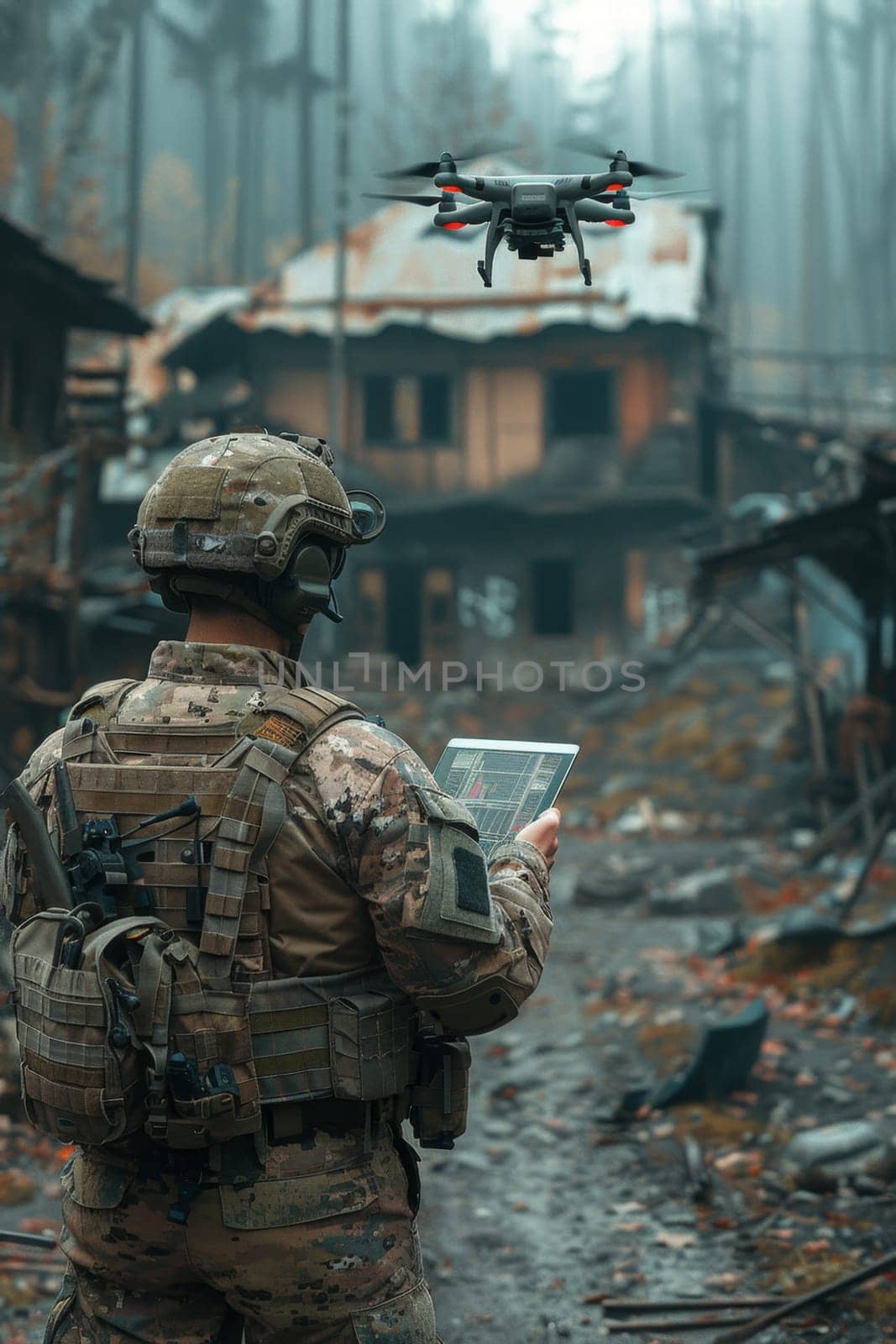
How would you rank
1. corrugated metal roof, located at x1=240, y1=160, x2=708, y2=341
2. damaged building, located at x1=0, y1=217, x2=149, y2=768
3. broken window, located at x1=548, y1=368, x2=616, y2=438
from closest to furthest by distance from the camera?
damaged building, located at x1=0, y1=217, x2=149, y2=768, corrugated metal roof, located at x1=240, y1=160, x2=708, y2=341, broken window, located at x1=548, y1=368, x2=616, y2=438

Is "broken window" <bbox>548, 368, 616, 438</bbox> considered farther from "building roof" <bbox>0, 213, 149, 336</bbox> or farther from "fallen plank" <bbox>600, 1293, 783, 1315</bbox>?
"fallen plank" <bbox>600, 1293, 783, 1315</bbox>

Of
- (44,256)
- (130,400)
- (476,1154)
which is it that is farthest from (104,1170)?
(130,400)

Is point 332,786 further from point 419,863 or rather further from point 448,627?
point 448,627

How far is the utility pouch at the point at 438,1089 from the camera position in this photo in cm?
261

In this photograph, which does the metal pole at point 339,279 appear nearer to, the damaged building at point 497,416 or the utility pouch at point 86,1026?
the damaged building at point 497,416

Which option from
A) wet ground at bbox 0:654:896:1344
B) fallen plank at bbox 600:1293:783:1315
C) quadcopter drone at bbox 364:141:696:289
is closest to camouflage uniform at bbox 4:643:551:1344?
quadcopter drone at bbox 364:141:696:289

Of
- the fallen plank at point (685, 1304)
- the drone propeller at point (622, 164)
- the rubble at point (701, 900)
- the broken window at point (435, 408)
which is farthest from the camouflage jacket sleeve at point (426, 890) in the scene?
the broken window at point (435, 408)

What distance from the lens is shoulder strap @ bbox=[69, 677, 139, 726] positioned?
104 inches

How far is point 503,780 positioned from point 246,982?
2.66 ft

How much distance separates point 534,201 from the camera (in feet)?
11.0

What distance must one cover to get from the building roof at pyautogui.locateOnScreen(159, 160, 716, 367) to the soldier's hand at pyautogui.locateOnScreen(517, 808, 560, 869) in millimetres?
20346

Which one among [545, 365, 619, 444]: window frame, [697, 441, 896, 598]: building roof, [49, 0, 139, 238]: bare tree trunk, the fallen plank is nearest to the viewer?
the fallen plank

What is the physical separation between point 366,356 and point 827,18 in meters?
35.2

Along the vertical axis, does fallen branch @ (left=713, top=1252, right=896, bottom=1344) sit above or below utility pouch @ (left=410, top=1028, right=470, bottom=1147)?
below
